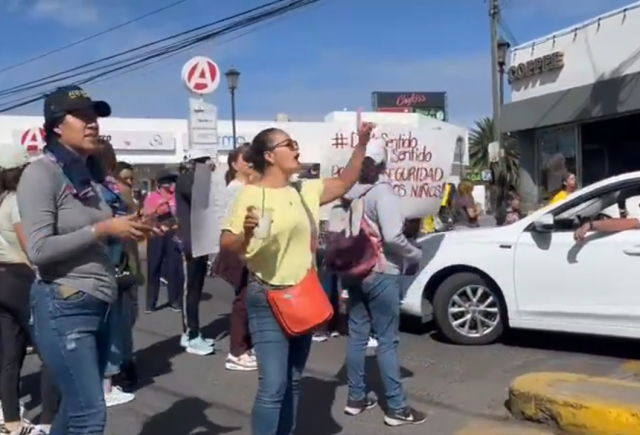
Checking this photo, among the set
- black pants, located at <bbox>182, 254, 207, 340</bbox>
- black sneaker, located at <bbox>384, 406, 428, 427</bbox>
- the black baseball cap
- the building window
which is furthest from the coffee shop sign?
the black baseball cap

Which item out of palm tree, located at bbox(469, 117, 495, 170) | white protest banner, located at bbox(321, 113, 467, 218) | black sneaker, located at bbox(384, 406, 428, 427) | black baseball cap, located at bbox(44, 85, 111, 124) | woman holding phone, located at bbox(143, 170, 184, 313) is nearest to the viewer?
black baseball cap, located at bbox(44, 85, 111, 124)

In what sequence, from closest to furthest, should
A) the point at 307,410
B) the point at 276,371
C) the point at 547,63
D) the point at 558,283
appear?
the point at 276,371 → the point at 307,410 → the point at 558,283 → the point at 547,63

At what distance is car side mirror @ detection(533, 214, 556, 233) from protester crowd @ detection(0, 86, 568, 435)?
7.54ft

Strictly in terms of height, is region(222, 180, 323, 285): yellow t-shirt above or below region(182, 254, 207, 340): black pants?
above

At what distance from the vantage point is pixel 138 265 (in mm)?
5852

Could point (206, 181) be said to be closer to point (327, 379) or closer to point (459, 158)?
point (327, 379)

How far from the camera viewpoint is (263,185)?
392 centimetres

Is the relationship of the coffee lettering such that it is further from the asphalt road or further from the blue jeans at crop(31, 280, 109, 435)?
the blue jeans at crop(31, 280, 109, 435)

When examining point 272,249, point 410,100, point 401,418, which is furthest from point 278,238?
point 410,100

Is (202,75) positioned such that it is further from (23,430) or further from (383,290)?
(23,430)

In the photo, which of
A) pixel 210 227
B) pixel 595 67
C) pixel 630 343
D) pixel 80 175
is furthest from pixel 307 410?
pixel 595 67

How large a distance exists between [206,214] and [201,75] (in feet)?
13.6

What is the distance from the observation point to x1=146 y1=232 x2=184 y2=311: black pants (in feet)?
33.4

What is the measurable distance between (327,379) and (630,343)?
9.70 feet
